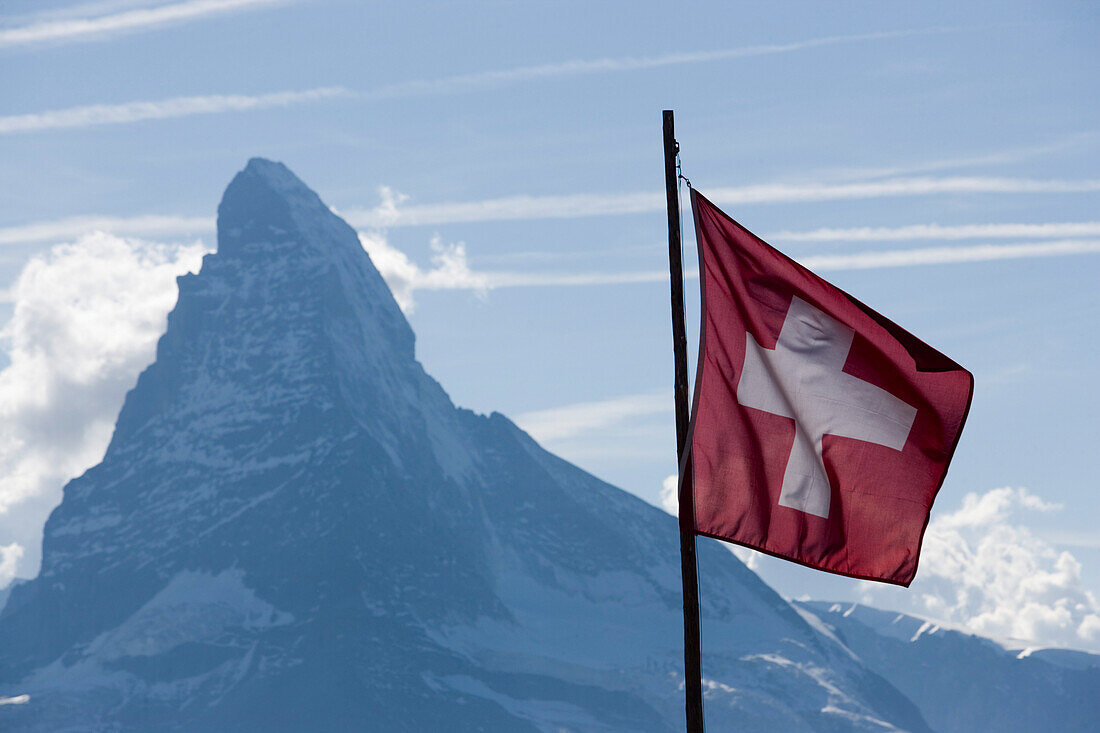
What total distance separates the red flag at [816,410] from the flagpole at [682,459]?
0.41 metres

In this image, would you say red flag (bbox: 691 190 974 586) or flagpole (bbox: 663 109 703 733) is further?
red flag (bbox: 691 190 974 586)

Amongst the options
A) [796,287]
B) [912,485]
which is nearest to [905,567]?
[912,485]

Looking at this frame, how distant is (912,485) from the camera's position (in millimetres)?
18438

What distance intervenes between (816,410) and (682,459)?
210 centimetres

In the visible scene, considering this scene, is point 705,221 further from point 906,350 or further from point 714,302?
point 906,350

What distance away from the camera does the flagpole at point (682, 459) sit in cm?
1645

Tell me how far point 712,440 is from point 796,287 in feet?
7.53

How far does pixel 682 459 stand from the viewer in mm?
17203

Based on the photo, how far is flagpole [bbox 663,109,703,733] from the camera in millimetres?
16453

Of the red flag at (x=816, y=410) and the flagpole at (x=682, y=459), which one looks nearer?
the flagpole at (x=682, y=459)

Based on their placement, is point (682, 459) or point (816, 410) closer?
point (682, 459)

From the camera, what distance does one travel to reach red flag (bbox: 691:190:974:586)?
1784cm

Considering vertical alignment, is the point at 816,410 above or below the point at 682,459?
above

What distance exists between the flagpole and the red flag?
1.35ft
